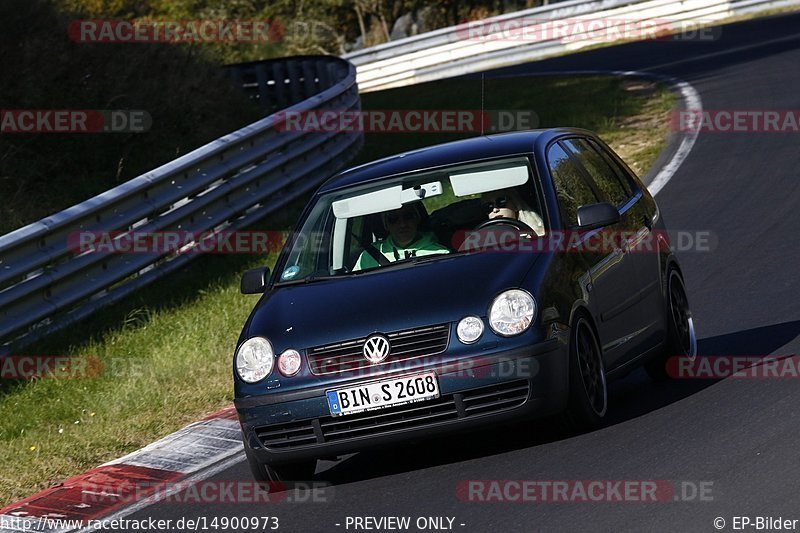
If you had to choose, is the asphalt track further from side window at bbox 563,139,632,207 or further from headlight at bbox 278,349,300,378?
side window at bbox 563,139,632,207

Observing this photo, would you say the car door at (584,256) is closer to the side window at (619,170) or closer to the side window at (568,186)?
the side window at (568,186)

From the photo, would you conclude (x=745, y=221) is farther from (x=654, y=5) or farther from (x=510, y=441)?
(x=654, y=5)

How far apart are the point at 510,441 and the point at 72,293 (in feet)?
17.3

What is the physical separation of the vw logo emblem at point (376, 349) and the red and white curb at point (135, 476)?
1.44m

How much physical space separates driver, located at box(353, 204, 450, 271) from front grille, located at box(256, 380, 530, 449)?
1.18 m

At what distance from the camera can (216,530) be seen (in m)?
6.43

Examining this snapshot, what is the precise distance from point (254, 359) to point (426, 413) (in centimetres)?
92

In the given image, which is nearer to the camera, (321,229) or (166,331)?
(321,229)

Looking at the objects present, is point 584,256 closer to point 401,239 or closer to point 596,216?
point 596,216

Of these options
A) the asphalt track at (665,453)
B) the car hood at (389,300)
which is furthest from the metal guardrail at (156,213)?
the car hood at (389,300)

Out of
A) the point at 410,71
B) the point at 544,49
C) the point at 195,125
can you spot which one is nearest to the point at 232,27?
the point at 410,71

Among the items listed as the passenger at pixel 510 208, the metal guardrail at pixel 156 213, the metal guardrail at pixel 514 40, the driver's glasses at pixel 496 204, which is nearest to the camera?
the passenger at pixel 510 208

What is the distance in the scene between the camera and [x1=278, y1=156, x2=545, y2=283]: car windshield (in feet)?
25.2

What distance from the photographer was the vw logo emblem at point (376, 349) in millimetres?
6637
